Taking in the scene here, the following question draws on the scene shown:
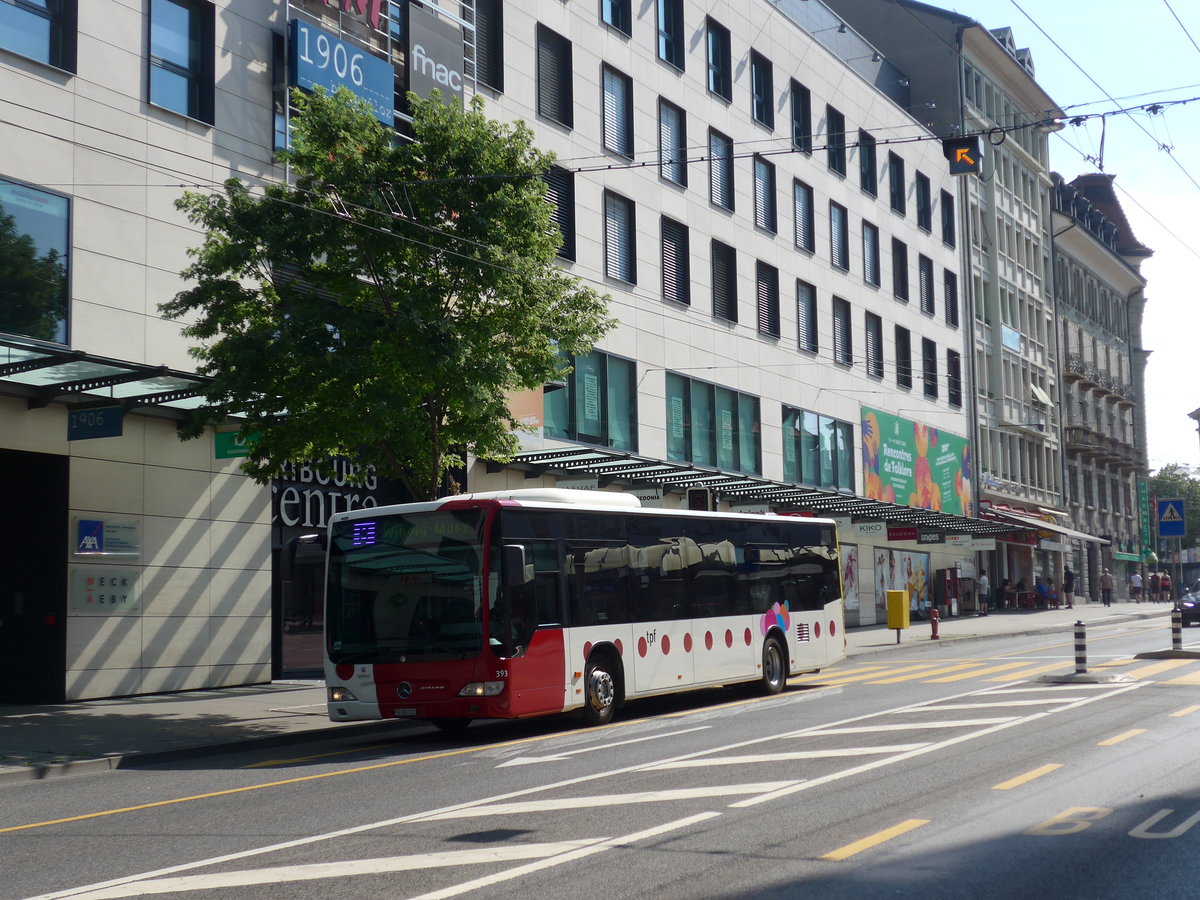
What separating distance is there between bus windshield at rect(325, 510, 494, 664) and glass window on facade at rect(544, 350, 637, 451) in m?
13.7

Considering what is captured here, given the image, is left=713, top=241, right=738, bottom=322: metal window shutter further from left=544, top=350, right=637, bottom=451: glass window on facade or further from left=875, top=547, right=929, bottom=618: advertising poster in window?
left=875, top=547, right=929, bottom=618: advertising poster in window

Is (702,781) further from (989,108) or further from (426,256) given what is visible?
(989,108)

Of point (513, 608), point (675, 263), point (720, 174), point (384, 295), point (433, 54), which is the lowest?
point (513, 608)

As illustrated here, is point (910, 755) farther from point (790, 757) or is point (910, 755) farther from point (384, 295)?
point (384, 295)

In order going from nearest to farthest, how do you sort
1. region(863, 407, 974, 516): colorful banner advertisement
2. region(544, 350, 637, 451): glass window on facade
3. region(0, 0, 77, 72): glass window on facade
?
region(0, 0, 77, 72): glass window on facade < region(544, 350, 637, 451): glass window on facade < region(863, 407, 974, 516): colorful banner advertisement

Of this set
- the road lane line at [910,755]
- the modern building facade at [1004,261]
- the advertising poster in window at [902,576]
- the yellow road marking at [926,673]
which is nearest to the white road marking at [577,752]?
the road lane line at [910,755]

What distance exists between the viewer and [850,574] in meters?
44.9

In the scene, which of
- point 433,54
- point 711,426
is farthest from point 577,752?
point 711,426

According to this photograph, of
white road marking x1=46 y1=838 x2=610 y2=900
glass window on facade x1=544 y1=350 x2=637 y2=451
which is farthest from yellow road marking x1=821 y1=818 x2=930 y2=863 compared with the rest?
glass window on facade x1=544 y1=350 x2=637 y2=451

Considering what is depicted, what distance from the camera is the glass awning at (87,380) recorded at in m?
16.7

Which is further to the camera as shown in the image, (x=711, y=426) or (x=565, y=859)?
(x=711, y=426)

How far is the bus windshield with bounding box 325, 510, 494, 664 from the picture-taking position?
50.2 ft

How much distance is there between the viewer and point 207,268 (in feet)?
60.3

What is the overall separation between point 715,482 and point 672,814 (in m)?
25.6
